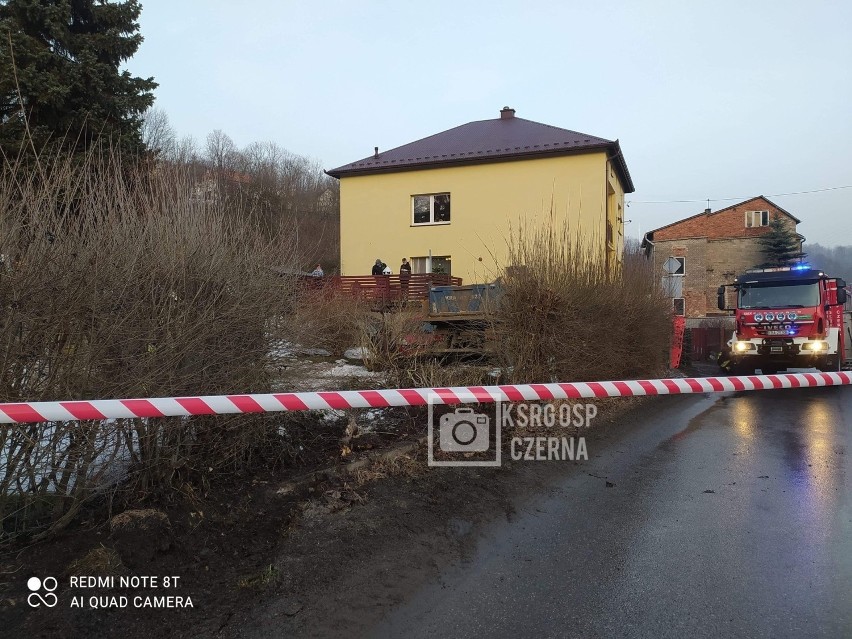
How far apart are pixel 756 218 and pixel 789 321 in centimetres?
3418

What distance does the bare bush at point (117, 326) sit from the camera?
127 inches

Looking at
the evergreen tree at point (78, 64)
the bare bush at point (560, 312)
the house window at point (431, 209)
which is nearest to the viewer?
the bare bush at point (560, 312)

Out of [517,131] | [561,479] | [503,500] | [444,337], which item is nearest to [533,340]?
[444,337]

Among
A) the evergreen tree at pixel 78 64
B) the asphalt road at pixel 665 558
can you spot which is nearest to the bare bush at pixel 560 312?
the asphalt road at pixel 665 558

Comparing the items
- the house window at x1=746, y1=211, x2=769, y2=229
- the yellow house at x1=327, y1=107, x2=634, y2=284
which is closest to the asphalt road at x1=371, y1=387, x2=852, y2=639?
the yellow house at x1=327, y1=107, x2=634, y2=284

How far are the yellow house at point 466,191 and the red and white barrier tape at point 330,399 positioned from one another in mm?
17854

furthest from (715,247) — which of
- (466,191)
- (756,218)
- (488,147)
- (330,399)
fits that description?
(330,399)

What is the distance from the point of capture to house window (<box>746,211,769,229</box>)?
43.0 metres

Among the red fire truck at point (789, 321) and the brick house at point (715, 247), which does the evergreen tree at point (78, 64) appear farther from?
the brick house at point (715, 247)

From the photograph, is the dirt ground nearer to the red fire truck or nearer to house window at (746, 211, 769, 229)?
the red fire truck

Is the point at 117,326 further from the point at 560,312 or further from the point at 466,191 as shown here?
the point at 466,191

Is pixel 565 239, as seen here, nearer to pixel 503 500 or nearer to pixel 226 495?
pixel 503 500

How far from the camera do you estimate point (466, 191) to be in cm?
2550

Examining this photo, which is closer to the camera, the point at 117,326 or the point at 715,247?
the point at 117,326
